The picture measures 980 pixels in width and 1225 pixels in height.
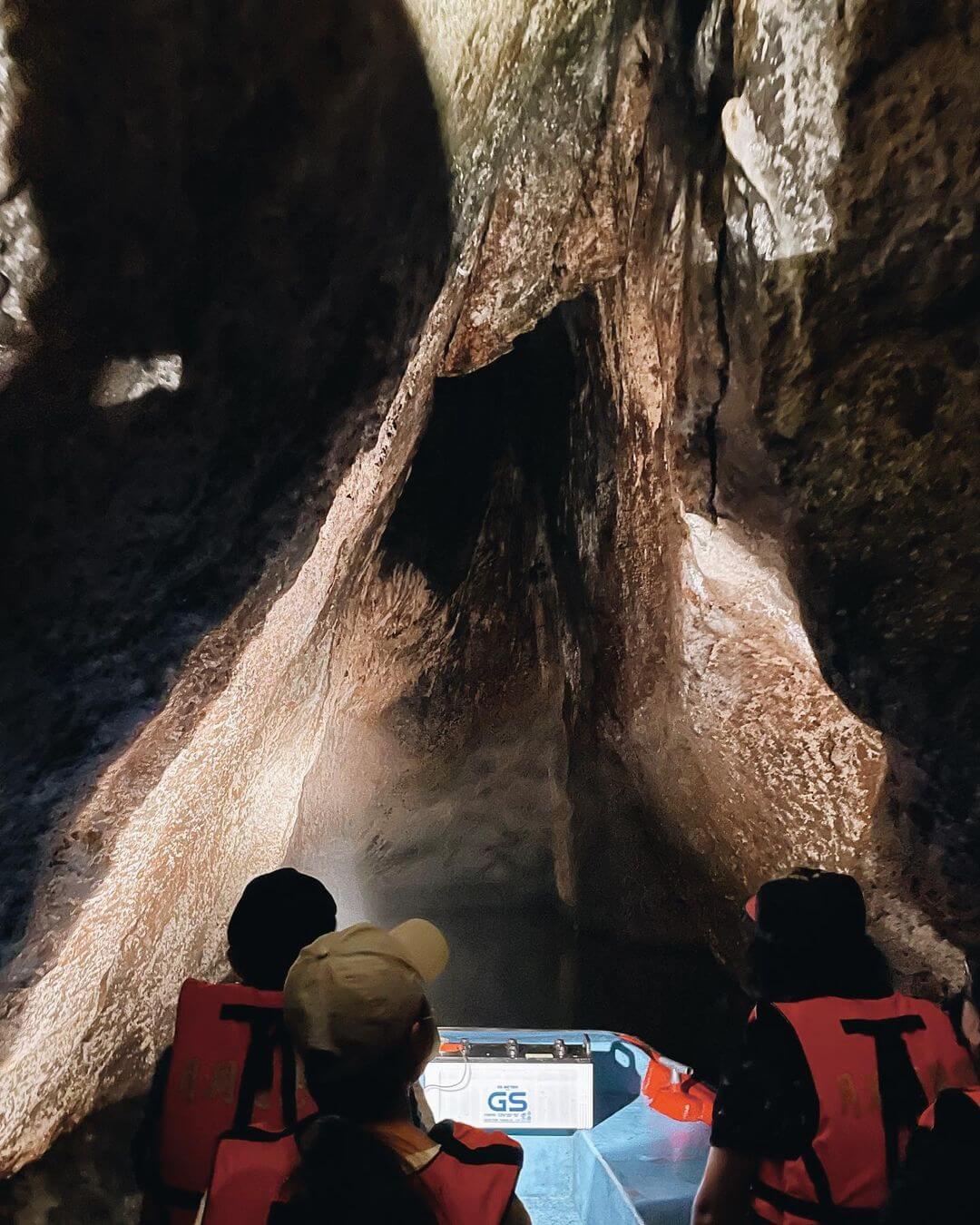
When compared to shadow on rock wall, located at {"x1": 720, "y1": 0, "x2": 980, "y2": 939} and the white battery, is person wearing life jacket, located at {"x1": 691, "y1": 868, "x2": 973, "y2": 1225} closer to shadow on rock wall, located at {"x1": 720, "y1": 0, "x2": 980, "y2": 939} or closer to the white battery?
shadow on rock wall, located at {"x1": 720, "y1": 0, "x2": 980, "y2": 939}

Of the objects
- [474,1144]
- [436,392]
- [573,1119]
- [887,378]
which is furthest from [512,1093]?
[436,392]

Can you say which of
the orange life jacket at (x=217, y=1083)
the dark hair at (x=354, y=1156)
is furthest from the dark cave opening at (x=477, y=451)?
the dark hair at (x=354, y=1156)

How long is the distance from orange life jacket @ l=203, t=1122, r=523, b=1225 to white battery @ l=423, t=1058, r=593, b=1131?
1.43m

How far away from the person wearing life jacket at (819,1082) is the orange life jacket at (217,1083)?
2.08ft

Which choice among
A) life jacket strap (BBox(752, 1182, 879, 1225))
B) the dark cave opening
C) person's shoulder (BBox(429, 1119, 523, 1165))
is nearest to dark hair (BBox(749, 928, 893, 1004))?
life jacket strap (BBox(752, 1182, 879, 1225))

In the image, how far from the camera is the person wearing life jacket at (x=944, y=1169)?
32.4 inches

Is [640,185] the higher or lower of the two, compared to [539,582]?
higher

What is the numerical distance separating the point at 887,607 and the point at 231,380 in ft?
4.56

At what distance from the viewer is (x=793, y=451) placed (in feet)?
5.47

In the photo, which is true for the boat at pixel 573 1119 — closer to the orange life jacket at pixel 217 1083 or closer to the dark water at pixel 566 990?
the dark water at pixel 566 990

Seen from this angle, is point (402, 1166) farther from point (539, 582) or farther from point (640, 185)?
point (539, 582)

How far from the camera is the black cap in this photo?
1260 millimetres

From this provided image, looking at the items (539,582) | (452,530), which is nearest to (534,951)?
(539,582)

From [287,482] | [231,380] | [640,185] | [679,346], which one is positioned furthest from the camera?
[640,185]
